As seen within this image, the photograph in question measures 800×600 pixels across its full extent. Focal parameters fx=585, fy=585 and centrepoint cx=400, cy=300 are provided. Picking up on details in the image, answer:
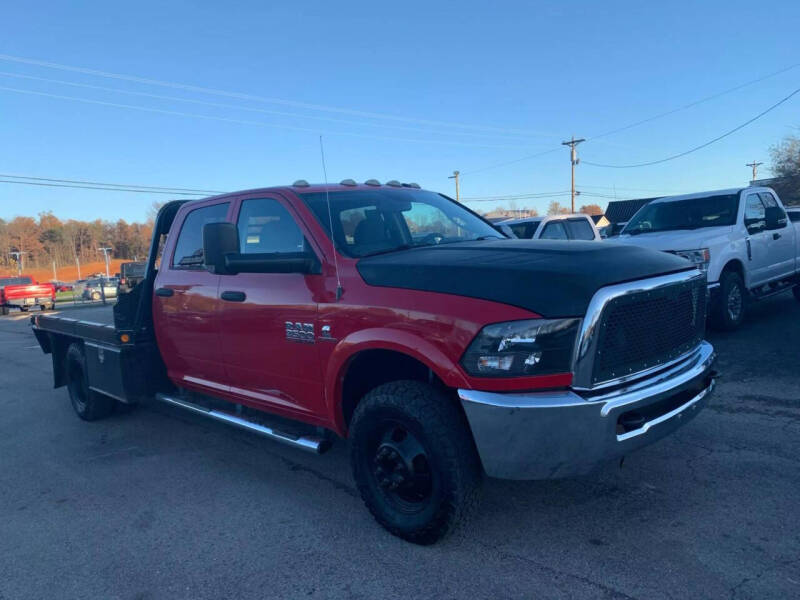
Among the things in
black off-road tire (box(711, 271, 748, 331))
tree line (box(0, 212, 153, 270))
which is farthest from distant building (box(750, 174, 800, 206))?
tree line (box(0, 212, 153, 270))

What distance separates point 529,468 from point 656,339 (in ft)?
3.33

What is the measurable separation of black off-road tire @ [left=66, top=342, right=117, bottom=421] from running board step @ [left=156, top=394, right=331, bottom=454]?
148 centimetres

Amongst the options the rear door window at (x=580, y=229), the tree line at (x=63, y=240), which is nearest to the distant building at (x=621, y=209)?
the rear door window at (x=580, y=229)

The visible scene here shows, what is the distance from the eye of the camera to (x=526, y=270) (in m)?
2.84

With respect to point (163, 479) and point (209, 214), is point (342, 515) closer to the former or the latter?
point (163, 479)

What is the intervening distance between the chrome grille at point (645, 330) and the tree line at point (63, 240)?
9502 centimetres

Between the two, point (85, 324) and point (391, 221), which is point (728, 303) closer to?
point (391, 221)

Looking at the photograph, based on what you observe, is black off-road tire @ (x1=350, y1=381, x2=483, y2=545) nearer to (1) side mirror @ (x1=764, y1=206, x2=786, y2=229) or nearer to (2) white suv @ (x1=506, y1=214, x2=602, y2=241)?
(1) side mirror @ (x1=764, y1=206, x2=786, y2=229)

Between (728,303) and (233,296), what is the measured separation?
263 inches

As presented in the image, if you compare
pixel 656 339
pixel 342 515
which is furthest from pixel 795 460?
pixel 342 515

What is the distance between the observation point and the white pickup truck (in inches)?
302

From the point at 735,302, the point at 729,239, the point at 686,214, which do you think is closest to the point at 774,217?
the point at 729,239

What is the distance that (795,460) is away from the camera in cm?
383

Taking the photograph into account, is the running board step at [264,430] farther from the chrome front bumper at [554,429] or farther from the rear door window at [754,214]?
the rear door window at [754,214]
